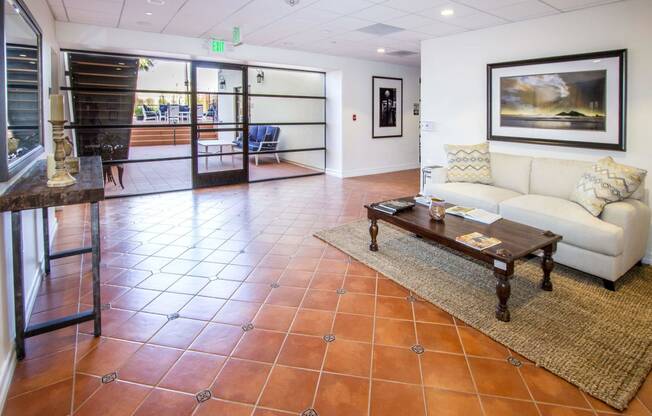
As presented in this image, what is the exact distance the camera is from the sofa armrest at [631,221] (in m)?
3.10

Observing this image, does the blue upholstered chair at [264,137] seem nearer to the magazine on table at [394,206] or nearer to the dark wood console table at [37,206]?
the magazine on table at [394,206]

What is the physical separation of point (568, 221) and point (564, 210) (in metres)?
0.20

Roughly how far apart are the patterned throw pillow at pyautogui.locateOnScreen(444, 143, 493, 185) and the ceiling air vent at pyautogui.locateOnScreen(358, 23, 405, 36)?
1955mm

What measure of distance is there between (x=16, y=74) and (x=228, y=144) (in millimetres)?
4937

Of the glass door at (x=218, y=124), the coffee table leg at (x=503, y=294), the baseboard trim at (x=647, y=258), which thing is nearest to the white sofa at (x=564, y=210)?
the baseboard trim at (x=647, y=258)

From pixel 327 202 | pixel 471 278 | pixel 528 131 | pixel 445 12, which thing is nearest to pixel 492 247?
pixel 471 278

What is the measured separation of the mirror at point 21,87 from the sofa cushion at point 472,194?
3868 millimetres

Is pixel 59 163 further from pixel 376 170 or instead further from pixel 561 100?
pixel 376 170

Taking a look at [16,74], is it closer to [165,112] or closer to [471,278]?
[471,278]

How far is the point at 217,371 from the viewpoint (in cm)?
208

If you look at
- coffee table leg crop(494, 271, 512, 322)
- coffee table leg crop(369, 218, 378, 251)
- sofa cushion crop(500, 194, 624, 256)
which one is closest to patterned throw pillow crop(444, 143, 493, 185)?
sofa cushion crop(500, 194, 624, 256)

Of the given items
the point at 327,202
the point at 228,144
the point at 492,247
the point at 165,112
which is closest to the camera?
the point at 492,247

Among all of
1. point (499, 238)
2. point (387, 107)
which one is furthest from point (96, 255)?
point (387, 107)

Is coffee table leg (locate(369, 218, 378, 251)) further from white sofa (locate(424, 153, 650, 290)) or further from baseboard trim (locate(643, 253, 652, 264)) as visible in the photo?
baseboard trim (locate(643, 253, 652, 264))
